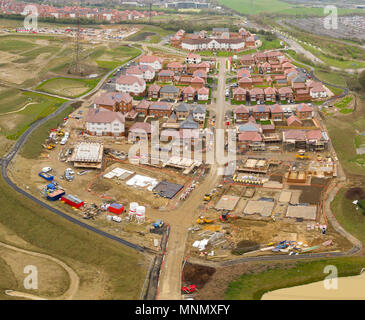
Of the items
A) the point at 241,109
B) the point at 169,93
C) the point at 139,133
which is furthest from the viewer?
the point at 169,93

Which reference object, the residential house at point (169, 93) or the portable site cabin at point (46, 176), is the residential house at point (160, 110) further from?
the portable site cabin at point (46, 176)

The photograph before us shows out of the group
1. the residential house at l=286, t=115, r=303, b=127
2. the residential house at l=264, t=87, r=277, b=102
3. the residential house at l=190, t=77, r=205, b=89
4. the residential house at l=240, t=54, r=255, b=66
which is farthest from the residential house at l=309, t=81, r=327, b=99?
the residential house at l=240, t=54, r=255, b=66

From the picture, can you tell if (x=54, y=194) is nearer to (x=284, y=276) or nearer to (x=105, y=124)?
(x=105, y=124)

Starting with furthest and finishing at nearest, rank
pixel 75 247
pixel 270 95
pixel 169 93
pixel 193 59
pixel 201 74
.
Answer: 1. pixel 193 59
2. pixel 201 74
3. pixel 169 93
4. pixel 270 95
5. pixel 75 247

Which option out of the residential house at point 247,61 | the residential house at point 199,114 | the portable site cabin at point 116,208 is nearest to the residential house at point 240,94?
the residential house at point 199,114

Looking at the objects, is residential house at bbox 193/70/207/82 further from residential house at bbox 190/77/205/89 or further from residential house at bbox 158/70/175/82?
residential house at bbox 158/70/175/82

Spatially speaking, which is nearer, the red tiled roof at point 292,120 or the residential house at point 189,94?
the red tiled roof at point 292,120

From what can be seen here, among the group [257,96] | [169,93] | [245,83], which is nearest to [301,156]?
[257,96]
